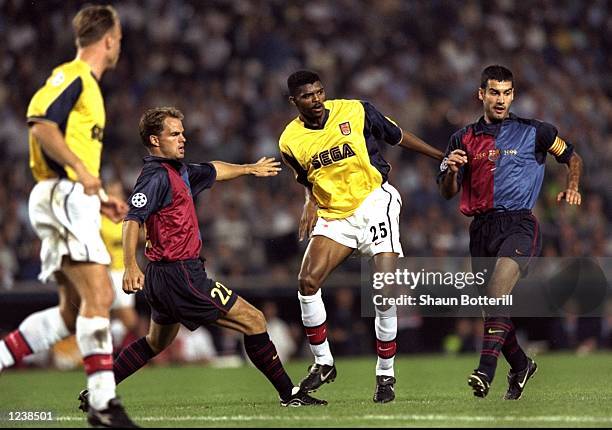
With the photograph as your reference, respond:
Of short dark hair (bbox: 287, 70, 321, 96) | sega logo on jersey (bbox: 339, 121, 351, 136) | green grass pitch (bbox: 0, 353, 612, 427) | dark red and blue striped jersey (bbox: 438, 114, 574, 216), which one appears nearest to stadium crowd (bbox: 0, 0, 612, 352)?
green grass pitch (bbox: 0, 353, 612, 427)

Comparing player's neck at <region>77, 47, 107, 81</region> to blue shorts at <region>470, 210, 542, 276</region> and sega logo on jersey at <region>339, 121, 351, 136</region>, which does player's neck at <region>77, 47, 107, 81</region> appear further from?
blue shorts at <region>470, 210, 542, 276</region>

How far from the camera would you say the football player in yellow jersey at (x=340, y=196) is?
8828 mm

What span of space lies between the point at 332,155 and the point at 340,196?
33 centimetres

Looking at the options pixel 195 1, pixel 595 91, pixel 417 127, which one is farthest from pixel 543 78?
pixel 195 1

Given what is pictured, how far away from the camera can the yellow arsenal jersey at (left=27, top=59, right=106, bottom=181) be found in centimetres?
672

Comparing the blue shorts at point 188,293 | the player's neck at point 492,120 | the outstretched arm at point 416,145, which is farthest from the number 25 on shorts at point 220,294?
the player's neck at point 492,120

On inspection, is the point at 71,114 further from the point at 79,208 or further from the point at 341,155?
the point at 341,155

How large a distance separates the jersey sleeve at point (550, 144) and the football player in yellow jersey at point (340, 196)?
80 centimetres

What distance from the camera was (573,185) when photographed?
8859mm

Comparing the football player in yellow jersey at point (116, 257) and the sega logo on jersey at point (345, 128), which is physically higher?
the sega logo on jersey at point (345, 128)

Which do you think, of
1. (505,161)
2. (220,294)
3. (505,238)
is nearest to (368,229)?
(505,238)

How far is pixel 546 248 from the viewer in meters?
16.5

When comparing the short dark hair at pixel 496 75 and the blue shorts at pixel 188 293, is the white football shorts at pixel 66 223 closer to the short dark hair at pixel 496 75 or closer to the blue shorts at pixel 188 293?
the blue shorts at pixel 188 293

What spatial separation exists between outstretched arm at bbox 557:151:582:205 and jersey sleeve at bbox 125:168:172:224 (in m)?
2.98
